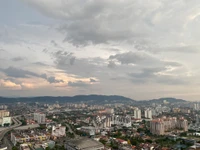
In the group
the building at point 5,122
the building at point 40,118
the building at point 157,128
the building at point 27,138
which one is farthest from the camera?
the building at point 40,118

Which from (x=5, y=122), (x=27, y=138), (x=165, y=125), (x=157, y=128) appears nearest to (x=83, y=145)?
(x=27, y=138)

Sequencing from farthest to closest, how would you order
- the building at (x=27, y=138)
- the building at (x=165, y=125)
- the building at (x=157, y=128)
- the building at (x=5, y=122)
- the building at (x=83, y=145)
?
the building at (x=5, y=122) < the building at (x=165, y=125) < the building at (x=157, y=128) < the building at (x=27, y=138) < the building at (x=83, y=145)

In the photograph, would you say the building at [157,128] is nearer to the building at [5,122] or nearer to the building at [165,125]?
the building at [165,125]

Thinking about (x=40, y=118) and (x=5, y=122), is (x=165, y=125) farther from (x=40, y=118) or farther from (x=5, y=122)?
(x=5, y=122)

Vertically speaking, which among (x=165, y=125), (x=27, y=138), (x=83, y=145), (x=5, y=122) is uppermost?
(x=83, y=145)

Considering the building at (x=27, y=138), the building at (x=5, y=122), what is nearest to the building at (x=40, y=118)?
the building at (x=5, y=122)

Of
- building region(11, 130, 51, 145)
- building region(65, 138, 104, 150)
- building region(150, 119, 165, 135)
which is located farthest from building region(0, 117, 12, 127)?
building region(150, 119, 165, 135)

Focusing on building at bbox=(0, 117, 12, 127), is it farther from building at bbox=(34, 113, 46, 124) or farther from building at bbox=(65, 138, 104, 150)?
building at bbox=(65, 138, 104, 150)

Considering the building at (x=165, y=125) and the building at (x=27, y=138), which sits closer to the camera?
the building at (x=27, y=138)

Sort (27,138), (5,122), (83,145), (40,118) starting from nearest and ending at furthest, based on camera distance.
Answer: (83,145), (27,138), (5,122), (40,118)
